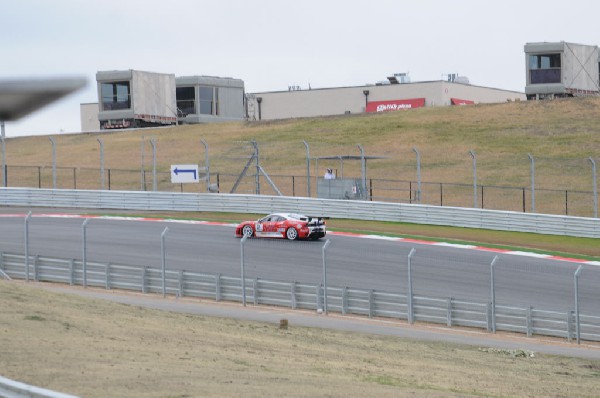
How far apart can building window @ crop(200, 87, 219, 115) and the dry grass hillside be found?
1.76 m

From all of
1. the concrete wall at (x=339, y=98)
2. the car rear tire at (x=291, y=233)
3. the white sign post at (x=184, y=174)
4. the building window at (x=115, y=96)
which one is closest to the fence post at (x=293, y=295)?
the car rear tire at (x=291, y=233)

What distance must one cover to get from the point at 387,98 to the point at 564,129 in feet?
70.7

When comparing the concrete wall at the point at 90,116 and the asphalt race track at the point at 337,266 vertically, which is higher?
the concrete wall at the point at 90,116

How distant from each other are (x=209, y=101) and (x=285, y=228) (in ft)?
144

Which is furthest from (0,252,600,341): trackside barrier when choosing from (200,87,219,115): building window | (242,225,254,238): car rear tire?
(200,87,219,115): building window

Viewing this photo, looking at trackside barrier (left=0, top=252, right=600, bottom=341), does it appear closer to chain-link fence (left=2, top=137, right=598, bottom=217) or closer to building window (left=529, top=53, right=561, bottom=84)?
chain-link fence (left=2, top=137, right=598, bottom=217)

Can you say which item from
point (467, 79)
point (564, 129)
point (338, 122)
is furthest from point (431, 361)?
point (467, 79)

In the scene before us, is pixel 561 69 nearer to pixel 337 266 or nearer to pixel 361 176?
pixel 361 176

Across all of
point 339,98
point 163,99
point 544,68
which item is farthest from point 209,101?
point 544,68

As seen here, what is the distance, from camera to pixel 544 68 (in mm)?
72875

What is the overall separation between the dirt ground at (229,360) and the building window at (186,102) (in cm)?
5598

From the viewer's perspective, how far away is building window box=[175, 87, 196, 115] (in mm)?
78188

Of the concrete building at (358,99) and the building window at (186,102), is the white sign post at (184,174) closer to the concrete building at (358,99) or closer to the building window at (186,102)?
the building window at (186,102)

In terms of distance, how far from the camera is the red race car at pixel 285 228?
125ft
